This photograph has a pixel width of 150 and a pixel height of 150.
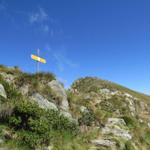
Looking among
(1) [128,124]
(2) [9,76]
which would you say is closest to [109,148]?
(1) [128,124]

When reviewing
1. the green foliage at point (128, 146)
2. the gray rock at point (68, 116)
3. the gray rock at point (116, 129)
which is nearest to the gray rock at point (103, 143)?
the green foliage at point (128, 146)

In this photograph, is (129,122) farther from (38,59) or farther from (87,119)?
(38,59)

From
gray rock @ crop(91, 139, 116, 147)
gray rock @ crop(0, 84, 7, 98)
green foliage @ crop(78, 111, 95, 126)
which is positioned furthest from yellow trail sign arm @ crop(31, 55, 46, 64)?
gray rock @ crop(91, 139, 116, 147)

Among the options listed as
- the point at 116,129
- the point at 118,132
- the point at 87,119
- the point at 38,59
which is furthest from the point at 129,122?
the point at 38,59

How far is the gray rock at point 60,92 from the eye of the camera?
16984 millimetres

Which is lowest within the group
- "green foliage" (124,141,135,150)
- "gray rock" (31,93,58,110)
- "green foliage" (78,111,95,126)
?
"green foliage" (124,141,135,150)

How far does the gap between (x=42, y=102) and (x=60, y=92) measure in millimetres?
1827

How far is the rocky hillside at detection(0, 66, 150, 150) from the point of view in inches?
517

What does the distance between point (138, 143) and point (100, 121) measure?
8.78 feet

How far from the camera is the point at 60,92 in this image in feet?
57.2

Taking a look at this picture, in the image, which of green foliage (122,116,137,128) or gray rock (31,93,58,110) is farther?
green foliage (122,116,137,128)

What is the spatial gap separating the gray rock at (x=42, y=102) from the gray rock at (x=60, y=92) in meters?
0.80

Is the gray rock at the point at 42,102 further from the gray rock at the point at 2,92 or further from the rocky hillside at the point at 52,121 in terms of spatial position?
the gray rock at the point at 2,92

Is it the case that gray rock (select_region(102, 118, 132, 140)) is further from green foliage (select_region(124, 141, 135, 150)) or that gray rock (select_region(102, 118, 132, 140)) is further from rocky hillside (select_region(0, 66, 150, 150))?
green foliage (select_region(124, 141, 135, 150))
